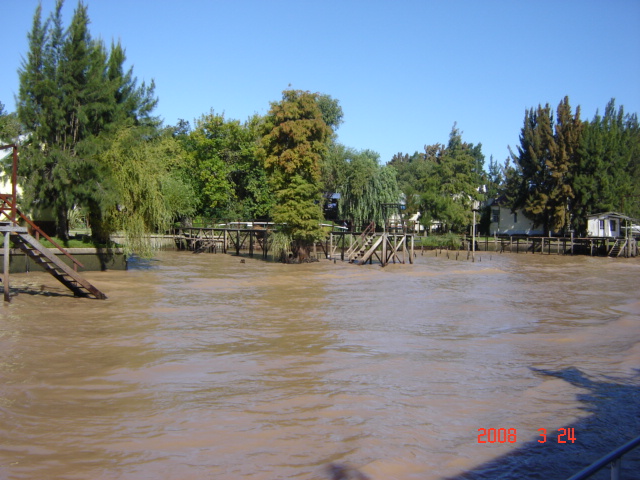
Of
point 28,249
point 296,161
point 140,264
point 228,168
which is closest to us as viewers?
point 28,249

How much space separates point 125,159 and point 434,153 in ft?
286

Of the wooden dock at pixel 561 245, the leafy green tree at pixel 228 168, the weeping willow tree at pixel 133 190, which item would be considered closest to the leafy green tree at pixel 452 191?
the wooden dock at pixel 561 245

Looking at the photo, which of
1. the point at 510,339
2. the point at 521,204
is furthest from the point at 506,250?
the point at 510,339

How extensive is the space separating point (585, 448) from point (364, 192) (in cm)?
4606

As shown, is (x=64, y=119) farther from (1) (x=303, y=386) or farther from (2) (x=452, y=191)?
(2) (x=452, y=191)

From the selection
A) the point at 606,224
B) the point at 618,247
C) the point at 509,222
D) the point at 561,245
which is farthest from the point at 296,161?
the point at 509,222

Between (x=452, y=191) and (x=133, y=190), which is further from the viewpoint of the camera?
(x=452, y=191)

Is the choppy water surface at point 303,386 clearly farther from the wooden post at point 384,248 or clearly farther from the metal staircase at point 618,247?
the metal staircase at point 618,247

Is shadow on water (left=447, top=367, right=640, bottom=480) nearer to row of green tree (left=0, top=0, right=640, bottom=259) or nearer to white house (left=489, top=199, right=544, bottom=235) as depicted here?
row of green tree (left=0, top=0, right=640, bottom=259)

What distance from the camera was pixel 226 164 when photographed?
52.8 meters

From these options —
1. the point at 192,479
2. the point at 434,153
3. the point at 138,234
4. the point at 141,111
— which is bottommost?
the point at 192,479

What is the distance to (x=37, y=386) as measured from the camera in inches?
379

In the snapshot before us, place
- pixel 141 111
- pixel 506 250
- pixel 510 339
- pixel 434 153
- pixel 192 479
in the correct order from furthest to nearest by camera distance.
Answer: pixel 434 153
pixel 506 250
pixel 141 111
pixel 510 339
pixel 192 479

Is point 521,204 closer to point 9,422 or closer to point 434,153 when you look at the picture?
point 434,153
